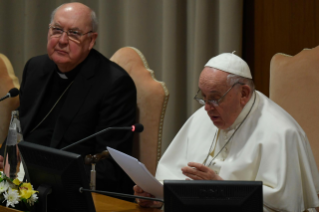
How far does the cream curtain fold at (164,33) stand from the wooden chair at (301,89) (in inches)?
27.3

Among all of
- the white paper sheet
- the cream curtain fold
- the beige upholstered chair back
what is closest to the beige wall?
the cream curtain fold

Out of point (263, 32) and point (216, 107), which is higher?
point (263, 32)

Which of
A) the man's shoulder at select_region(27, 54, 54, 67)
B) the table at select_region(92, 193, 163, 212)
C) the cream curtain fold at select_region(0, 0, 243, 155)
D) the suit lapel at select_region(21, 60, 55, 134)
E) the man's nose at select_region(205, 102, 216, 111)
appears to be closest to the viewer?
the table at select_region(92, 193, 163, 212)

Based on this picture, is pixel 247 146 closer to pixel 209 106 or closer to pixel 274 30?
pixel 209 106

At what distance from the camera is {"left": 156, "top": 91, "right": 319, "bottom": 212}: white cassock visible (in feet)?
7.09

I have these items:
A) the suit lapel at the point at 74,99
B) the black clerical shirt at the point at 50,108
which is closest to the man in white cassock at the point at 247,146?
the suit lapel at the point at 74,99

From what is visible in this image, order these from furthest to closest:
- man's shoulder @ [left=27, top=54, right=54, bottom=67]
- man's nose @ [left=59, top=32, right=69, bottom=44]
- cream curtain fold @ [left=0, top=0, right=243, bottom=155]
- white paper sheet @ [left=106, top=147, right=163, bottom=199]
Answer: cream curtain fold @ [left=0, top=0, right=243, bottom=155]
man's shoulder @ [left=27, top=54, right=54, bottom=67]
man's nose @ [left=59, top=32, right=69, bottom=44]
white paper sheet @ [left=106, top=147, right=163, bottom=199]

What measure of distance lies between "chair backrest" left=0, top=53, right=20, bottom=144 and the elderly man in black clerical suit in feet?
0.71

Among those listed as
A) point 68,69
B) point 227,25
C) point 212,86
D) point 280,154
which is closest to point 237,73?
point 212,86

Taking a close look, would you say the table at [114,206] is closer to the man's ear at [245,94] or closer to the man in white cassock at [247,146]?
the man in white cassock at [247,146]

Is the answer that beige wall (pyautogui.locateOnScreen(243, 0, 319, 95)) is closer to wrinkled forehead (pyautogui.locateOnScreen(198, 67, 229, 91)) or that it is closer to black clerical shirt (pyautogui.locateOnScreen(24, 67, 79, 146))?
wrinkled forehead (pyautogui.locateOnScreen(198, 67, 229, 91))

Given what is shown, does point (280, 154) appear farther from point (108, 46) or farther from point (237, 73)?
point (108, 46)

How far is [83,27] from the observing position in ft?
10.2

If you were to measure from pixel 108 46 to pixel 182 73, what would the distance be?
2.81ft
